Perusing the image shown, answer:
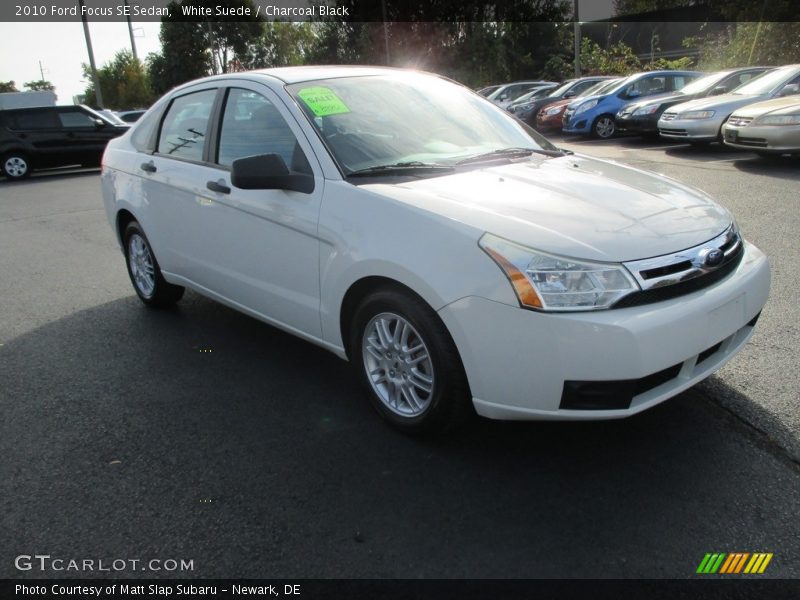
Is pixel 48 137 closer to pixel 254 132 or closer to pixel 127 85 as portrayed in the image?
pixel 254 132

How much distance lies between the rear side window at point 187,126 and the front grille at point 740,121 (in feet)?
28.2

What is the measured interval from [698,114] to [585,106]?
186 inches

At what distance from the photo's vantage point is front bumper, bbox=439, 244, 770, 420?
2537mm

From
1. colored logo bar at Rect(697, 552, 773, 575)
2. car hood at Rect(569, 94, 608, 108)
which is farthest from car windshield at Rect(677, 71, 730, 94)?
colored logo bar at Rect(697, 552, 773, 575)

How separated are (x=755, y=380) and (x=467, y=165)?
1.79 metres

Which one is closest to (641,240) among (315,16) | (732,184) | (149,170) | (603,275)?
(603,275)

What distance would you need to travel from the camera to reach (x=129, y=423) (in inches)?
137

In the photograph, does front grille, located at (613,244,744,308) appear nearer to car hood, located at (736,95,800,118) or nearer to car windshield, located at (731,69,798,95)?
car hood, located at (736,95,800,118)

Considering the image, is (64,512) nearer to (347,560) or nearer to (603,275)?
(347,560)

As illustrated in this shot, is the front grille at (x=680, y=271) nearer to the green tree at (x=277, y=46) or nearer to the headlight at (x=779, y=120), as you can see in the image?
the headlight at (x=779, y=120)

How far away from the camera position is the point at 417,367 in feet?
10.0

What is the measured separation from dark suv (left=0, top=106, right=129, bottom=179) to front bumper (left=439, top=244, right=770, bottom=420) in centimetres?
1638

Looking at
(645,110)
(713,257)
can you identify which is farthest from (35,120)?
(713,257)

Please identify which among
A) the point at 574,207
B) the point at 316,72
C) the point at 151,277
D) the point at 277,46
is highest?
the point at 277,46
